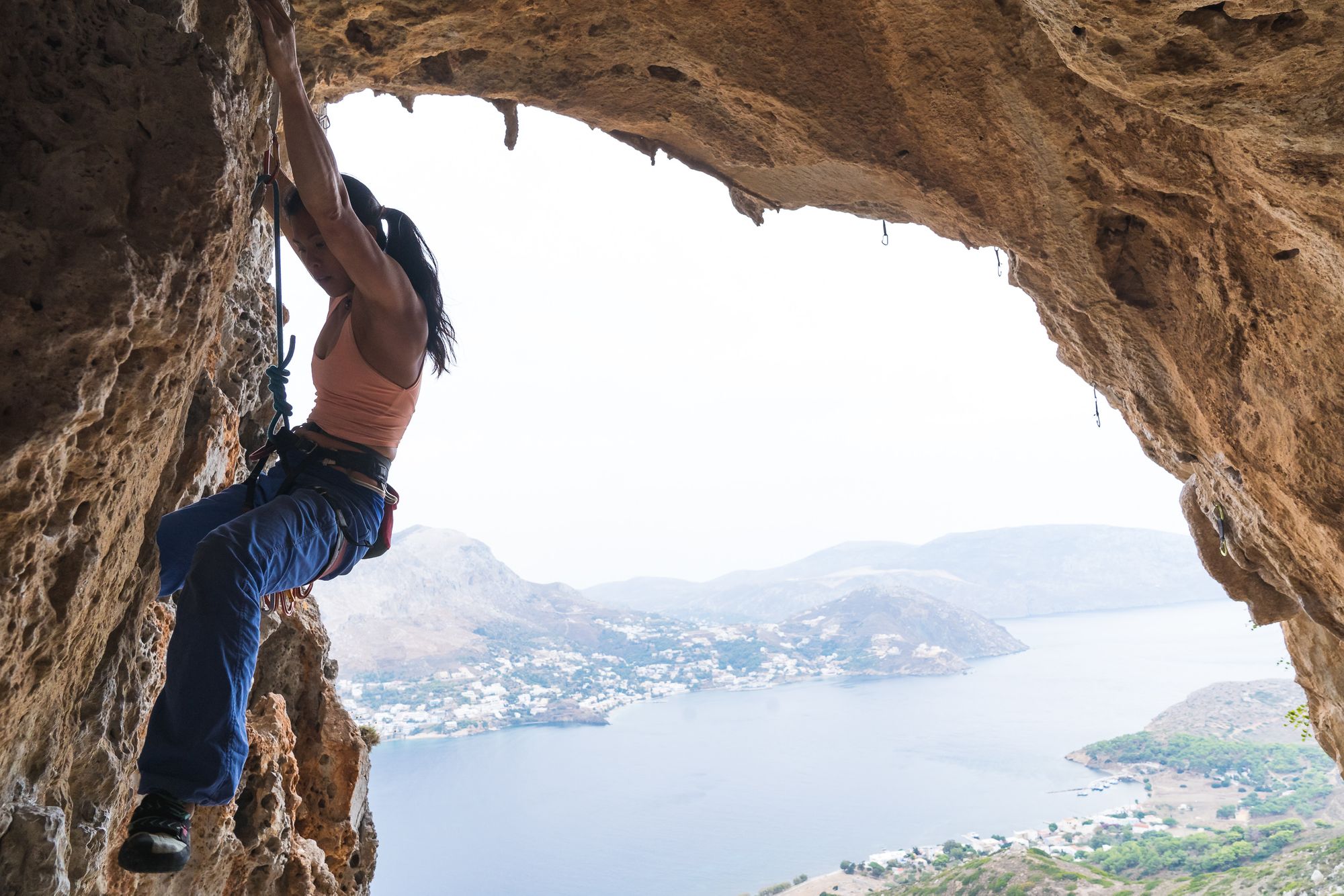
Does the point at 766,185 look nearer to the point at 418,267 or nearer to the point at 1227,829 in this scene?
the point at 418,267

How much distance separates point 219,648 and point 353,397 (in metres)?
1.11

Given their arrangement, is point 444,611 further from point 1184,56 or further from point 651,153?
point 1184,56

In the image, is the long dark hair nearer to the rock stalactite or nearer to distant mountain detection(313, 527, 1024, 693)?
the rock stalactite

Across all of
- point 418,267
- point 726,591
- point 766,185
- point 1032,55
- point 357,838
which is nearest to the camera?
point 418,267

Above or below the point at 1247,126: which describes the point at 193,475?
below

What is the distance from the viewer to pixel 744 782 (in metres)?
39.7

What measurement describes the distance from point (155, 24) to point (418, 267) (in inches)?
45.3

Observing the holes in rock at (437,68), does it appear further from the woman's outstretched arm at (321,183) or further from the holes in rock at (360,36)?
the woman's outstretched arm at (321,183)

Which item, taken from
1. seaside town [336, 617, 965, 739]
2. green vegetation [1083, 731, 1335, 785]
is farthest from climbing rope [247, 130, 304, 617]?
green vegetation [1083, 731, 1335, 785]

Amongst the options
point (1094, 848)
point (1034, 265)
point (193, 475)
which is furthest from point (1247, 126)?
point (1094, 848)

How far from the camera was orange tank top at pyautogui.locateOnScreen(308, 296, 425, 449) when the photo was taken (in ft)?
10.3

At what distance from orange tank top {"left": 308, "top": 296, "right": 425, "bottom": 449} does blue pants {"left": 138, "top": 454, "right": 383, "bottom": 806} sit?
1.31 feet

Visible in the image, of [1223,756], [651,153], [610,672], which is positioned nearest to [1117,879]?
[1223,756]

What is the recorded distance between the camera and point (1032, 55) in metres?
4.62
